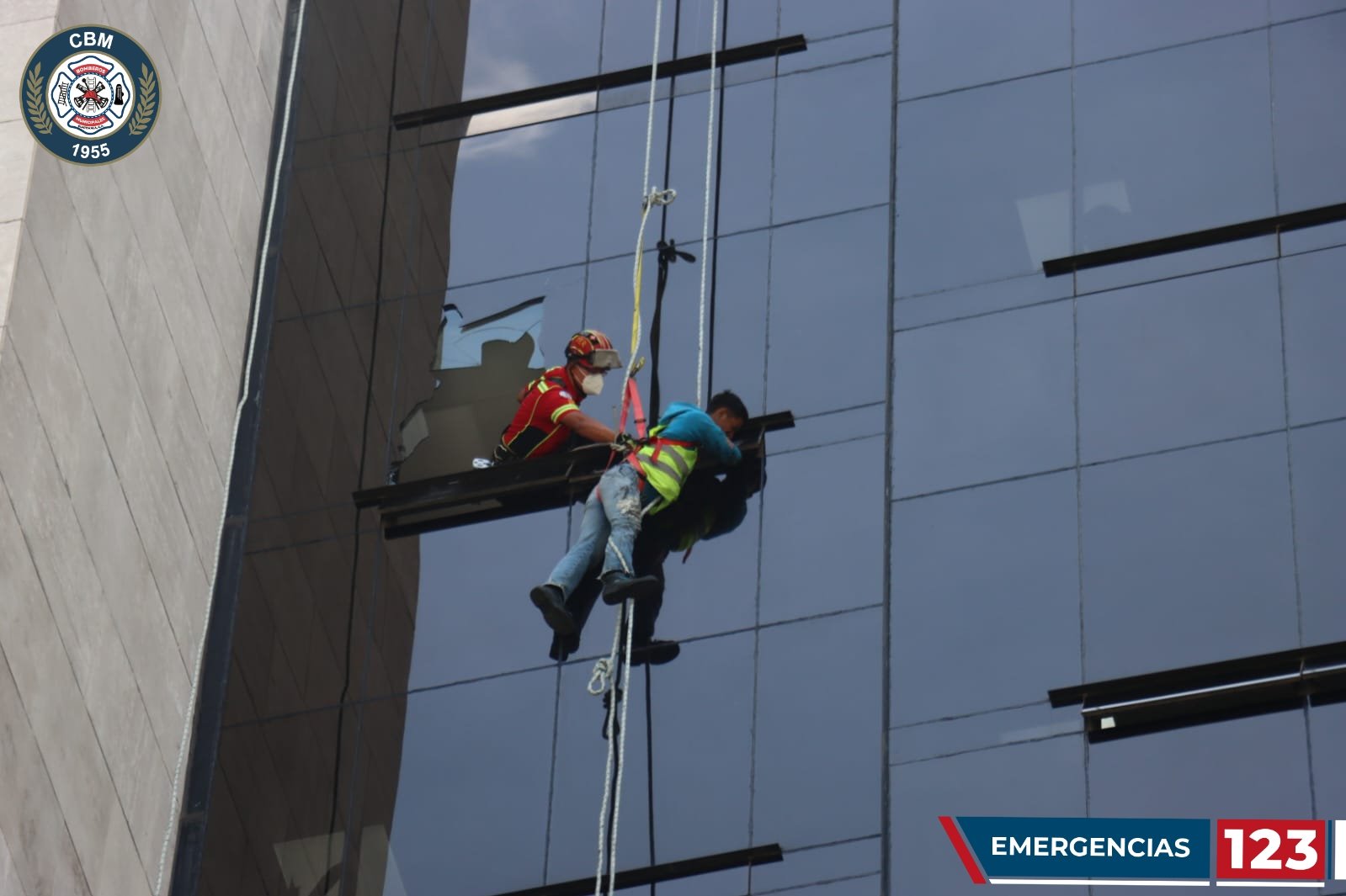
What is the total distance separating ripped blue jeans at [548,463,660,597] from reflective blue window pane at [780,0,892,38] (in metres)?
4.06

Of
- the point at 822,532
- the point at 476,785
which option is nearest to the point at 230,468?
the point at 476,785

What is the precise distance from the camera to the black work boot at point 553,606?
13859mm

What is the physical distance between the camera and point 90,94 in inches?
576

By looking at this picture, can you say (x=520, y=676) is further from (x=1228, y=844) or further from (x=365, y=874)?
(x=1228, y=844)

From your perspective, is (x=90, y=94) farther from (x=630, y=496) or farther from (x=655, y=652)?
(x=655, y=652)

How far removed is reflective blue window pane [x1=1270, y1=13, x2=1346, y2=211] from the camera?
47.4ft

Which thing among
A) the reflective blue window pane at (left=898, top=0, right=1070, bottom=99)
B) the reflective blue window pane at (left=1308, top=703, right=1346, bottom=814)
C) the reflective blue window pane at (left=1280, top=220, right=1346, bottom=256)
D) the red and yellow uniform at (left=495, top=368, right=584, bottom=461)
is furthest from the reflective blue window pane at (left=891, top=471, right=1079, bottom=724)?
the reflective blue window pane at (left=898, top=0, right=1070, bottom=99)

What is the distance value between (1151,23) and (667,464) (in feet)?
15.8

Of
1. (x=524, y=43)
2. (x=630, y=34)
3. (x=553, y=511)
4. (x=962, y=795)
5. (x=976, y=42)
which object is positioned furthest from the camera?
(x=524, y=43)

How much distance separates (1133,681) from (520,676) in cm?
389

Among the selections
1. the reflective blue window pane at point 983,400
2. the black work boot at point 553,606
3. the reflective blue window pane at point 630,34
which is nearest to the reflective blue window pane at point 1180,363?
the reflective blue window pane at point 983,400

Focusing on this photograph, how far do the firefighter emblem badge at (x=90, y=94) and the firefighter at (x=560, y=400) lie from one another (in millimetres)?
3194

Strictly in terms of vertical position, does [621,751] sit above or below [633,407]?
below

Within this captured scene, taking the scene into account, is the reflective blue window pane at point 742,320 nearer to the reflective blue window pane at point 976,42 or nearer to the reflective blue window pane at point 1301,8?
the reflective blue window pane at point 976,42
